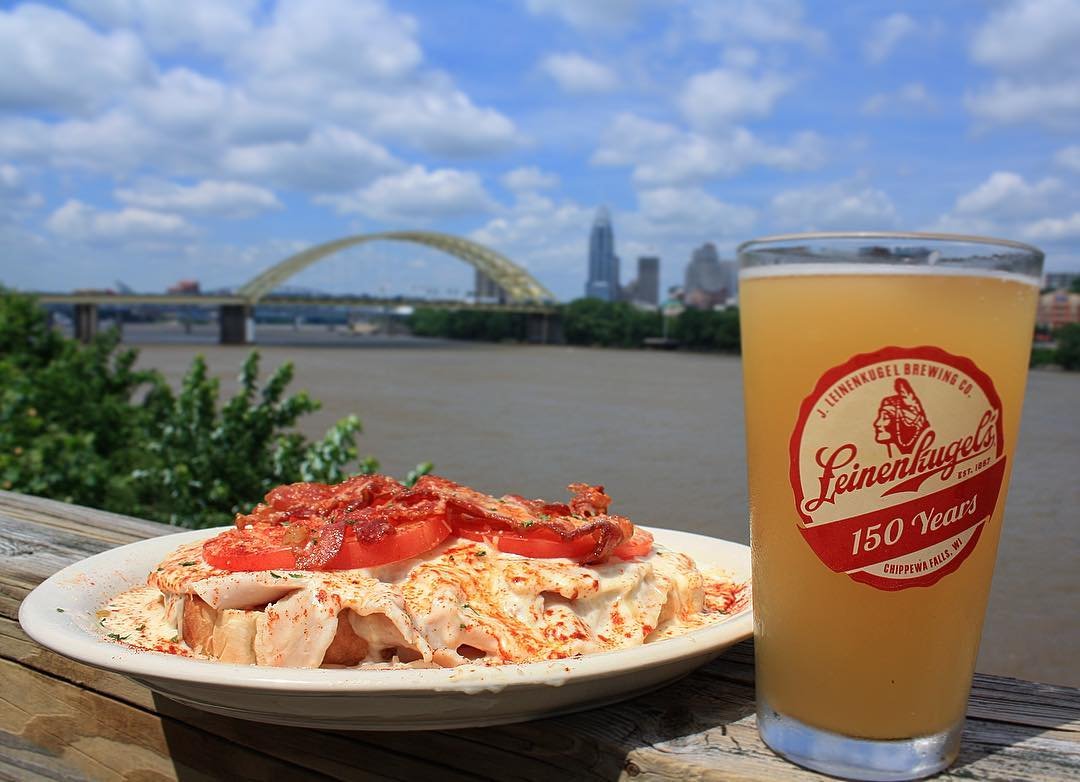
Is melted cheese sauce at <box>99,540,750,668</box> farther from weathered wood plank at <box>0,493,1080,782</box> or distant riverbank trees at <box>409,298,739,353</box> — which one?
distant riverbank trees at <box>409,298,739,353</box>

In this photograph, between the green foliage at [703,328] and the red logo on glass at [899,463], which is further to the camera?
the green foliage at [703,328]

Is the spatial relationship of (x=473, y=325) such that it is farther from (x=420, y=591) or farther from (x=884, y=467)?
(x=884, y=467)

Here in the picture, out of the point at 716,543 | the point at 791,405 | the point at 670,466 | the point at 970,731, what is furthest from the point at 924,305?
the point at 670,466

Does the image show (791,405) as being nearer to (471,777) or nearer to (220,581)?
(471,777)

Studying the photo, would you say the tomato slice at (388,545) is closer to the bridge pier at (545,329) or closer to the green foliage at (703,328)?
the green foliage at (703,328)

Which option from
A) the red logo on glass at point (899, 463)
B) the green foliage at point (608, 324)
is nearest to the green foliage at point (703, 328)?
the green foliage at point (608, 324)
